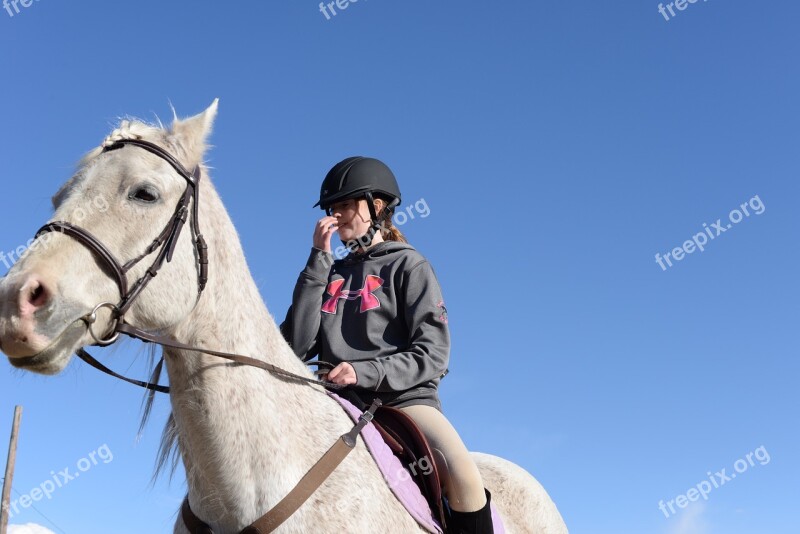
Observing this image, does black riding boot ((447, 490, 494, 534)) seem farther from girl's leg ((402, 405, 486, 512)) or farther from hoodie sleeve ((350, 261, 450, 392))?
hoodie sleeve ((350, 261, 450, 392))

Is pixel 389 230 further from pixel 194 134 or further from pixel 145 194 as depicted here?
pixel 145 194

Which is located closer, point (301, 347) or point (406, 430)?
point (406, 430)

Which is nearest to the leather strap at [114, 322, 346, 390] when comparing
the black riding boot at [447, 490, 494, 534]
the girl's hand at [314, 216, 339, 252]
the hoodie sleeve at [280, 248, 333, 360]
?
the hoodie sleeve at [280, 248, 333, 360]

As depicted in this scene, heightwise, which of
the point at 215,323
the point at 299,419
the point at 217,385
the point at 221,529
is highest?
the point at 215,323

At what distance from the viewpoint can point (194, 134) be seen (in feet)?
11.9

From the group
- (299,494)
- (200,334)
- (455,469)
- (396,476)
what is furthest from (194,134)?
(455,469)

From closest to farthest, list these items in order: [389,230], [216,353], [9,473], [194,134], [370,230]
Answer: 1. [216,353]
2. [194,134]
3. [370,230]
4. [389,230]
5. [9,473]

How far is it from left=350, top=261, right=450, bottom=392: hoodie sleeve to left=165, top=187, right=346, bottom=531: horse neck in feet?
1.80

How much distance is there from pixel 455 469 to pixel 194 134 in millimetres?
2291

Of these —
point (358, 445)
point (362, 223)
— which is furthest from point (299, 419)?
point (362, 223)

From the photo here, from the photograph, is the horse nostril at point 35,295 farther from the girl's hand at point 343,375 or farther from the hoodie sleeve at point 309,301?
the hoodie sleeve at point 309,301

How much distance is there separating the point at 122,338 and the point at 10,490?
18.7 meters

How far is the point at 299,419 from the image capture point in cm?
351

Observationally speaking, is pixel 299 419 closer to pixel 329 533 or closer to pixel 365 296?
pixel 329 533
